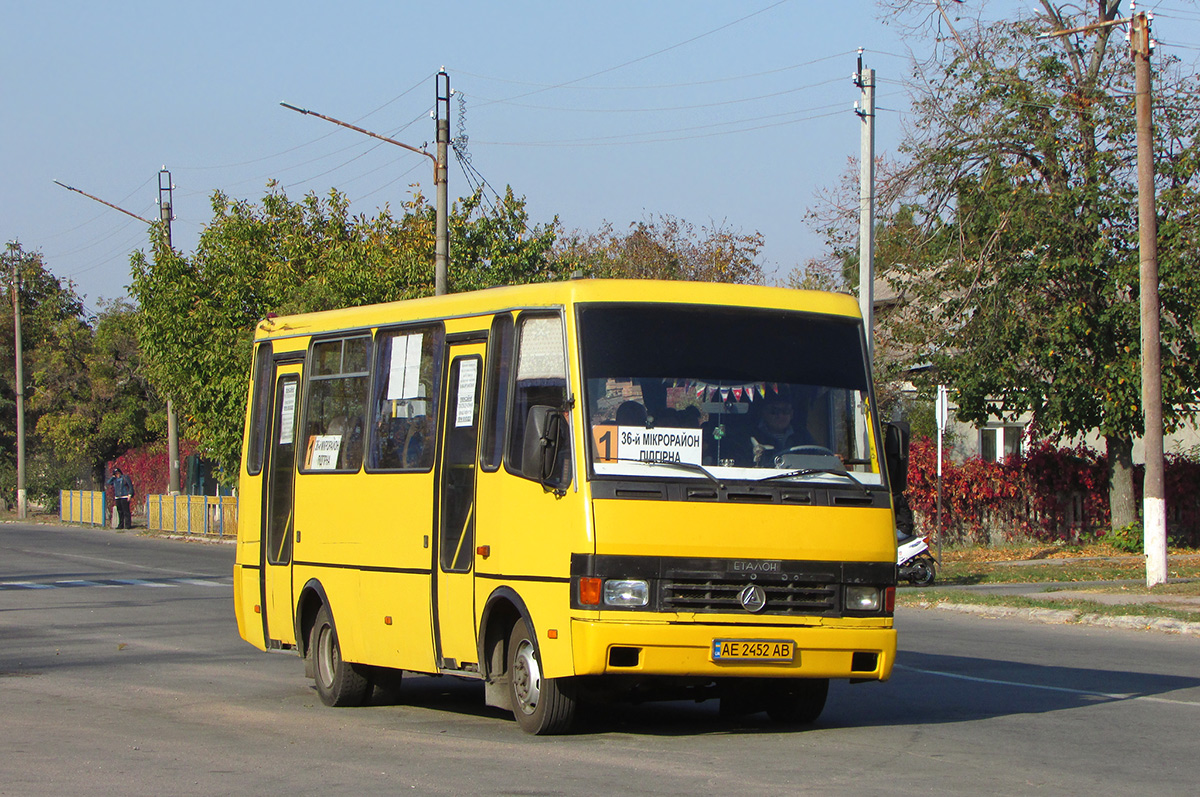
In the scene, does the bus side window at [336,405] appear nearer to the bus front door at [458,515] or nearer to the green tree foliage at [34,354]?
the bus front door at [458,515]

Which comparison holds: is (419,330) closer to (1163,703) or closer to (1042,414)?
(1163,703)

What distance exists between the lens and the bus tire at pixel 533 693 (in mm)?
9398

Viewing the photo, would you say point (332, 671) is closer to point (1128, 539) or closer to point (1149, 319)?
point (1149, 319)

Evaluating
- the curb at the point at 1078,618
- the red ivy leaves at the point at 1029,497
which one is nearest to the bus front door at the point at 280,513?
the curb at the point at 1078,618

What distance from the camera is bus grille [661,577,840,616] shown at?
9.03m

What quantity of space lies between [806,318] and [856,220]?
776 inches

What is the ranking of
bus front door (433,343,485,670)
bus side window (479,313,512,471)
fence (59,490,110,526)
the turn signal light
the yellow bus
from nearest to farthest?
the turn signal light, the yellow bus, bus side window (479,313,512,471), bus front door (433,343,485,670), fence (59,490,110,526)

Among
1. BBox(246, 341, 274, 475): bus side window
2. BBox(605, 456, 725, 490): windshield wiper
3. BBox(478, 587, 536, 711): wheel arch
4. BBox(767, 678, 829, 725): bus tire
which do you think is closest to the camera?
BBox(605, 456, 725, 490): windshield wiper

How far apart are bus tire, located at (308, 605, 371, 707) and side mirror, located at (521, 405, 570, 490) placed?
321 cm

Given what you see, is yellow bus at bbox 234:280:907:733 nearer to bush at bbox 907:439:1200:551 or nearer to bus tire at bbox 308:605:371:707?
bus tire at bbox 308:605:371:707

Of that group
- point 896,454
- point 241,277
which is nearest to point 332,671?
point 896,454

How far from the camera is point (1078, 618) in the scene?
18.9 m

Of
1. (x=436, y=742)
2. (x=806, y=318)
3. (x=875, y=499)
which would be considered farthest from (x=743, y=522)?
(x=436, y=742)

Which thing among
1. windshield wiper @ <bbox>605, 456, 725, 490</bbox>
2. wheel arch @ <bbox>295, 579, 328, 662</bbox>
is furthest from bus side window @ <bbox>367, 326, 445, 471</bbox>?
windshield wiper @ <bbox>605, 456, 725, 490</bbox>
